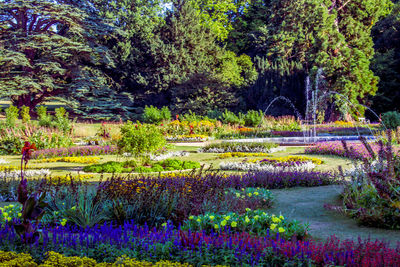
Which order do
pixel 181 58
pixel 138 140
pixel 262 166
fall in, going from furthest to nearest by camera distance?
pixel 181 58, pixel 138 140, pixel 262 166

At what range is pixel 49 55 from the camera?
32.1 metres

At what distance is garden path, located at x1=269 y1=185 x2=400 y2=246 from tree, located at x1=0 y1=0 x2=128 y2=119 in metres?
28.2

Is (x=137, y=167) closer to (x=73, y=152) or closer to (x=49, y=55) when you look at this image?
(x=73, y=152)

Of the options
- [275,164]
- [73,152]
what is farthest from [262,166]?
[73,152]

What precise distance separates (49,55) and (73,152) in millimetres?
21090

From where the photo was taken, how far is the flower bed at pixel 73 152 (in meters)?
13.3

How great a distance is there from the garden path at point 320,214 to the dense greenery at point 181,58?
69.6 ft

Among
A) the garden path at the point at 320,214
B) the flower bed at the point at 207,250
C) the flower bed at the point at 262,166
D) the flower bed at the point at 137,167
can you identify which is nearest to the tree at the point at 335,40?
the flower bed at the point at 262,166

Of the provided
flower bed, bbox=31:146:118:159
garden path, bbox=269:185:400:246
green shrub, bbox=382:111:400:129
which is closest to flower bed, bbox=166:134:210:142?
flower bed, bbox=31:146:118:159

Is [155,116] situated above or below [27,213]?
above

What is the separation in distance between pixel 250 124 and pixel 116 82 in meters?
16.8

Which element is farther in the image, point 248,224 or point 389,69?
point 389,69

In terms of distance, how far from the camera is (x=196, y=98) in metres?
31.8

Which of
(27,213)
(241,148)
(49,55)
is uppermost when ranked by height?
(49,55)
